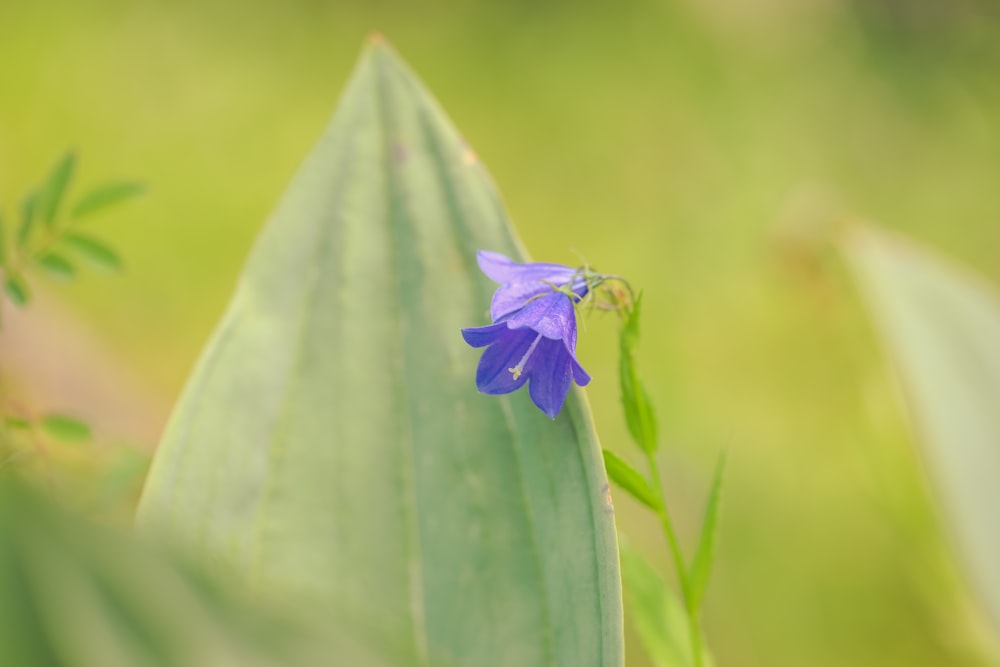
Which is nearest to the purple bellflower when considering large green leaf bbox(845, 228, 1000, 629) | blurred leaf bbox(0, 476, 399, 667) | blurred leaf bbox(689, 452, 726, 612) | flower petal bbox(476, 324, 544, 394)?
flower petal bbox(476, 324, 544, 394)

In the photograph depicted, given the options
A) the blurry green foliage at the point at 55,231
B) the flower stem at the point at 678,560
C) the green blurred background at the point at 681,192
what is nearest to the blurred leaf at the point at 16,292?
the blurry green foliage at the point at 55,231

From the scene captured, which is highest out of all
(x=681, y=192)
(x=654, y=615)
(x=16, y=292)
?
(x=681, y=192)

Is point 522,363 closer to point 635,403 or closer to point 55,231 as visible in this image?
point 635,403

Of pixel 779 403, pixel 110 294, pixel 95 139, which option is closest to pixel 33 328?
pixel 110 294

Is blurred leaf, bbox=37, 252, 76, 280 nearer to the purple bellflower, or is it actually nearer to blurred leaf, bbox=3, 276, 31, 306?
blurred leaf, bbox=3, 276, 31, 306

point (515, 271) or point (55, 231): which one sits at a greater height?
point (55, 231)

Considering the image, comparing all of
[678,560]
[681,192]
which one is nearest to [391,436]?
[678,560]
